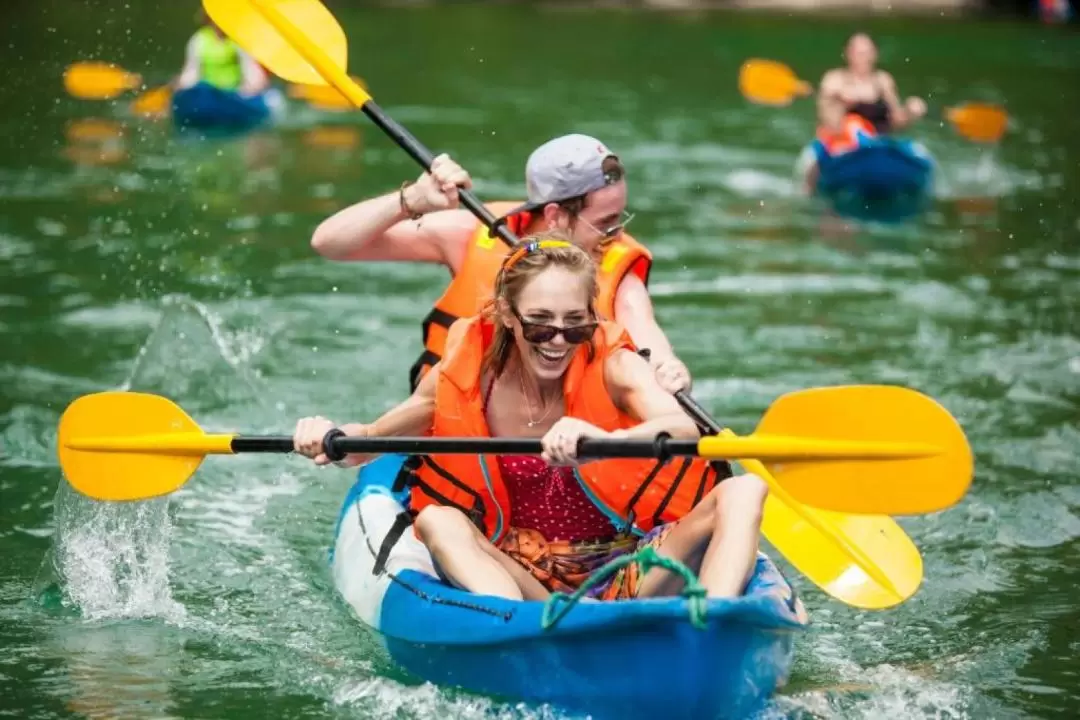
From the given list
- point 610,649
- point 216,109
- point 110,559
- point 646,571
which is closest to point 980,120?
point 216,109

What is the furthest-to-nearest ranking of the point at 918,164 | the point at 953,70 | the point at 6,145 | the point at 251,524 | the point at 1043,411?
the point at 953,70 → the point at 6,145 → the point at 918,164 → the point at 1043,411 → the point at 251,524

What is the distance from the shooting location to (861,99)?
1107 cm

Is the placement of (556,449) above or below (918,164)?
above

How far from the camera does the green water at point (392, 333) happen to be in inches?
170

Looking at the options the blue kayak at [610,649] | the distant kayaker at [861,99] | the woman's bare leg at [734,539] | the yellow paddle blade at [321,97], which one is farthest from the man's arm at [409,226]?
the yellow paddle blade at [321,97]

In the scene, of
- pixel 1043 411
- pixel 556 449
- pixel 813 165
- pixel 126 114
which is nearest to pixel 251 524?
pixel 556 449

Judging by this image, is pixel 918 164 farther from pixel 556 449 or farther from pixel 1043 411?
pixel 556 449

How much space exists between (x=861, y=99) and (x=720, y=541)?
25.6 feet

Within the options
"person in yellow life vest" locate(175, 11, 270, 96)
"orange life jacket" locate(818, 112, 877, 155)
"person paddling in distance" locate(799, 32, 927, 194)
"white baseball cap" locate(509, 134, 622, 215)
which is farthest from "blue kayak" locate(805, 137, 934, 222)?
"white baseball cap" locate(509, 134, 622, 215)

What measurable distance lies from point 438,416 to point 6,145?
7953 mm

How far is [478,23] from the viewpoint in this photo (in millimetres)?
18984

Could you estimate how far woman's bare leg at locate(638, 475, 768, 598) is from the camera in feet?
12.1

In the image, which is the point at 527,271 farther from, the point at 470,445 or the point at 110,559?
the point at 110,559

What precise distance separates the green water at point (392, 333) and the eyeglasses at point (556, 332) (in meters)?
0.80
